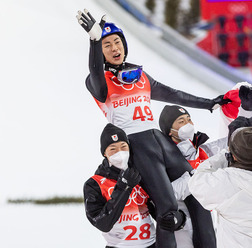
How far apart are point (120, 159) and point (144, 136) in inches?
8.4

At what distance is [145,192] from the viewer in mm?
2328

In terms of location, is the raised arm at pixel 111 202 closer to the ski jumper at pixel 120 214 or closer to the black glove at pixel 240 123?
the ski jumper at pixel 120 214

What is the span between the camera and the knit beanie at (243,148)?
6.00ft

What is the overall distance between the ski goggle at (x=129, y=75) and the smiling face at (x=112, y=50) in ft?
0.35

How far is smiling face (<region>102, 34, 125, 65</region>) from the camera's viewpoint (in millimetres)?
2424

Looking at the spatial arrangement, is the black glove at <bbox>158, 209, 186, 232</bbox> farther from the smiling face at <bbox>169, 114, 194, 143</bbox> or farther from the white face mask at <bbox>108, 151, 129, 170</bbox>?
the smiling face at <bbox>169, 114, 194, 143</bbox>

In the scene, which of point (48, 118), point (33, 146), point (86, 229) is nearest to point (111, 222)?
point (86, 229)

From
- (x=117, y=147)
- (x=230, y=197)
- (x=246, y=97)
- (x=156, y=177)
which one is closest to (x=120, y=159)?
(x=117, y=147)

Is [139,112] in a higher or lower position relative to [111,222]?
higher

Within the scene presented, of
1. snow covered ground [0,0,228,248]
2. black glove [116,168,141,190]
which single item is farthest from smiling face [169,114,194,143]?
snow covered ground [0,0,228,248]

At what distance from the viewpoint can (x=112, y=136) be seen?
2258 mm

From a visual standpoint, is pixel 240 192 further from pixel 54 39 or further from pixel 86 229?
pixel 54 39

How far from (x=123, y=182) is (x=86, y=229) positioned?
1.32 meters

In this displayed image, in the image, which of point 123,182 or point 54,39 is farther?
point 54,39
